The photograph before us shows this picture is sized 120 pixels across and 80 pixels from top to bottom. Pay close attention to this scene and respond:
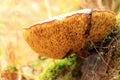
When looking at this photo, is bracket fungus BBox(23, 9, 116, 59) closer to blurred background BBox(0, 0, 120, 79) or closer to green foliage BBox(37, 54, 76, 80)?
green foliage BBox(37, 54, 76, 80)

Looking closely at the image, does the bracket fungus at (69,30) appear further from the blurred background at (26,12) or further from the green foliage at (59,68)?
the blurred background at (26,12)

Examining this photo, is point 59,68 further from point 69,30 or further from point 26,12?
point 26,12

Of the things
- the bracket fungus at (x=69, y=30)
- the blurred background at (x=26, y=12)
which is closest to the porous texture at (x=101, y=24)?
the bracket fungus at (x=69, y=30)

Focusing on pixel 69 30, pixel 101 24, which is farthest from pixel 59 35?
pixel 101 24

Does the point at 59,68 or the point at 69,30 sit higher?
the point at 69,30

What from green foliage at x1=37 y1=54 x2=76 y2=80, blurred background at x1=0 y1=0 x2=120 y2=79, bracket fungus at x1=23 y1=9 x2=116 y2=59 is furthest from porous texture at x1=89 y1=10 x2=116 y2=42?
blurred background at x1=0 y1=0 x2=120 y2=79

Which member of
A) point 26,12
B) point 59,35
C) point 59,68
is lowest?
point 59,68

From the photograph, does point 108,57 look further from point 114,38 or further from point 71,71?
point 71,71

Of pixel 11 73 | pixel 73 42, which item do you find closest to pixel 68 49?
pixel 73 42
